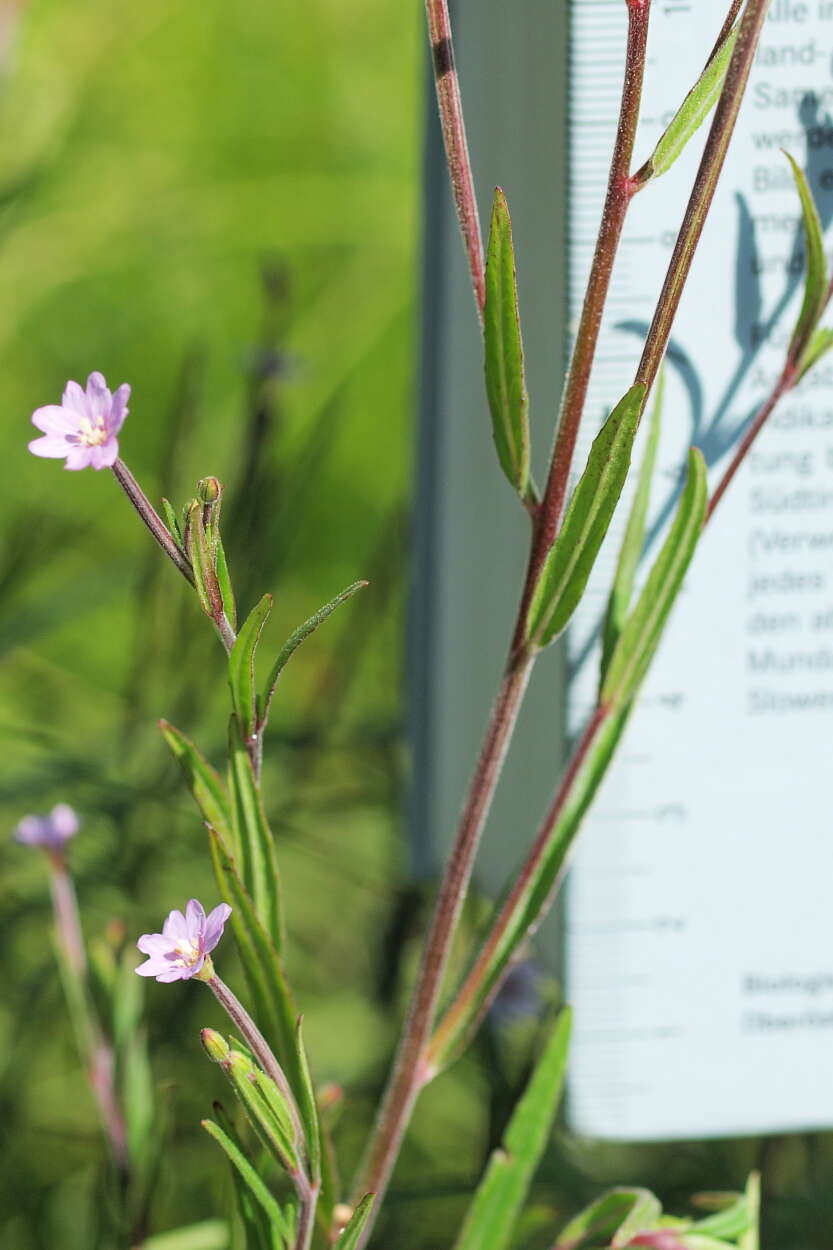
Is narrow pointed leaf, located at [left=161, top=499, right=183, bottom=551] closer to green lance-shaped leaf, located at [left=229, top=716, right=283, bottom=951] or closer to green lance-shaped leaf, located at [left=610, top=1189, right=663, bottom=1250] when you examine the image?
green lance-shaped leaf, located at [left=229, top=716, right=283, bottom=951]

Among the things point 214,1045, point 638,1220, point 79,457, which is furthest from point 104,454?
point 638,1220

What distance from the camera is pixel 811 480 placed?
0.44 m

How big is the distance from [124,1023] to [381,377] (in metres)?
0.96

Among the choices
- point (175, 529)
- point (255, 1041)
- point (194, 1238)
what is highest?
point (175, 529)

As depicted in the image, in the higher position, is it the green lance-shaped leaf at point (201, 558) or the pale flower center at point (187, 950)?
the green lance-shaped leaf at point (201, 558)

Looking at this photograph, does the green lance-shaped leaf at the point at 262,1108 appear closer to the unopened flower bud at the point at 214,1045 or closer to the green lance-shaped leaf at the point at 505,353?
the unopened flower bud at the point at 214,1045

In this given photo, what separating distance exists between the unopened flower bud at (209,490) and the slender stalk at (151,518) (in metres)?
0.01

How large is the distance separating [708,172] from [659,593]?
103mm

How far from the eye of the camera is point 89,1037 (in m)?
0.40

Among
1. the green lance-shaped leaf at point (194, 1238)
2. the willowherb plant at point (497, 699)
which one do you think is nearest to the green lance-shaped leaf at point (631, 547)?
the willowherb plant at point (497, 699)

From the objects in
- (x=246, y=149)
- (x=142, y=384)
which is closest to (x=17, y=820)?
(x=142, y=384)

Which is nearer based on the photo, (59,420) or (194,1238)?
(59,420)

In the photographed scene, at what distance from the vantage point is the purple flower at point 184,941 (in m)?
0.25

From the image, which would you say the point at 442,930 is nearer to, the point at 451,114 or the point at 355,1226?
the point at 355,1226
